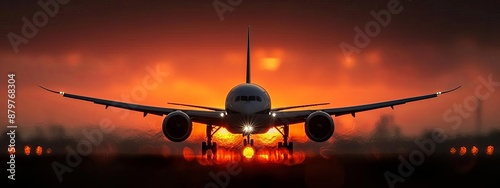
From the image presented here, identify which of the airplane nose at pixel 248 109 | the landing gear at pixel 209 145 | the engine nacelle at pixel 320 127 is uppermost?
the airplane nose at pixel 248 109

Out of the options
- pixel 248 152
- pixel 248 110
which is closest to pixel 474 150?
pixel 248 152

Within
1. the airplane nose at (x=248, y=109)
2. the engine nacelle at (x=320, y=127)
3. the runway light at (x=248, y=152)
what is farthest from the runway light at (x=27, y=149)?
the engine nacelle at (x=320, y=127)

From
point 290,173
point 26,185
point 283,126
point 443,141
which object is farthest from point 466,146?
point 26,185

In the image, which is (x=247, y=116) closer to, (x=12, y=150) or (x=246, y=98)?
(x=246, y=98)

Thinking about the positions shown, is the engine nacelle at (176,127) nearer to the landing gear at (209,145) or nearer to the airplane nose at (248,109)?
the landing gear at (209,145)

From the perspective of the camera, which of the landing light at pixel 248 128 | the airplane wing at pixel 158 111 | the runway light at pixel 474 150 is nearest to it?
the runway light at pixel 474 150

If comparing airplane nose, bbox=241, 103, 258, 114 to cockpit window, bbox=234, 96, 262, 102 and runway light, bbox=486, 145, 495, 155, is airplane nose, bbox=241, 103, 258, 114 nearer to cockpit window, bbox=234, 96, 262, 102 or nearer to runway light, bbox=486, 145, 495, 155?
cockpit window, bbox=234, 96, 262, 102

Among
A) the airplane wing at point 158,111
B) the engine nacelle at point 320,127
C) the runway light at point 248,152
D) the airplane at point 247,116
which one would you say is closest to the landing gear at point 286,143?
the airplane at point 247,116

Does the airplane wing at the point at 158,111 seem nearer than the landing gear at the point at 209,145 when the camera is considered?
No

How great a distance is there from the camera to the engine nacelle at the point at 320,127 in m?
50.8

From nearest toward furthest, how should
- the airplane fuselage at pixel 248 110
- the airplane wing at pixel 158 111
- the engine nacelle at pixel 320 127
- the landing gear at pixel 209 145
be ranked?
1. the engine nacelle at pixel 320 127
2. the airplane fuselage at pixel 248 110
3. the landing gear at pixel 209 145
4. the airplane wing at pixel 158 111

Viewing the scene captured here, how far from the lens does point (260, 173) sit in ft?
129

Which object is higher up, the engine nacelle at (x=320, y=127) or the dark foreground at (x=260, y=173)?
the engine nacelle at (x=320, y=127)

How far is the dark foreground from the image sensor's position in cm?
3516
